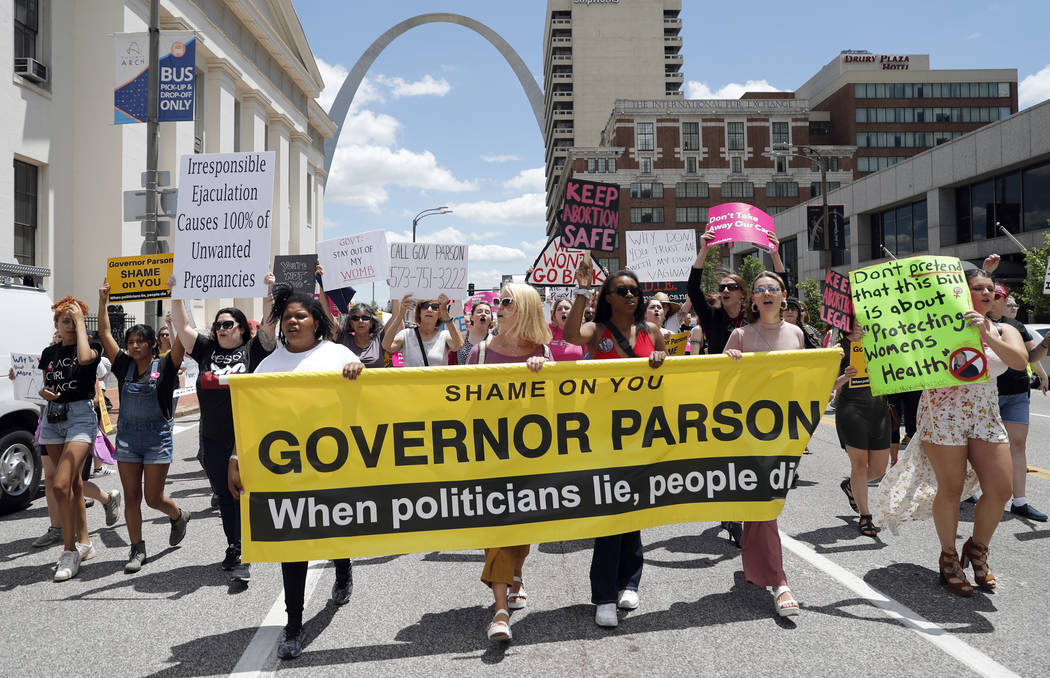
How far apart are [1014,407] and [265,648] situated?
249 inches

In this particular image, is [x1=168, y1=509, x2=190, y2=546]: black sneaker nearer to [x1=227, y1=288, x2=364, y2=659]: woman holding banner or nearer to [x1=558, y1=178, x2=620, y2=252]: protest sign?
[x1=227, y1=288, x2=364, y2=659]: woman holding banner

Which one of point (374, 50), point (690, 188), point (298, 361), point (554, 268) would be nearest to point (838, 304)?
point (298, 361)

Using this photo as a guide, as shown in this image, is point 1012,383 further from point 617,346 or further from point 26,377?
point 26,377

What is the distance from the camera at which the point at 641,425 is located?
15.0ft

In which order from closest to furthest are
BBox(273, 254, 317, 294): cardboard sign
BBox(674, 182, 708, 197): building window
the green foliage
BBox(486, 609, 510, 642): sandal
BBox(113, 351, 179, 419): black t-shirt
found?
1. BBox(486, 609, 510, 642): sandal
2. BBox(113, 351, 179, 419): black t-shirt
3. BBox(273, 254, 317, 294): cardboard sign
4. the green foliage
5. BBox(674, 182, 708, 197): building window

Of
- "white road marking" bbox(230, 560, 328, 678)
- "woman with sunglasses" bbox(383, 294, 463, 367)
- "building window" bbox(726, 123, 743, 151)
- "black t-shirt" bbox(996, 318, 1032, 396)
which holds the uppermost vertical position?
"building window" bbox(726, 123, 743, 151)

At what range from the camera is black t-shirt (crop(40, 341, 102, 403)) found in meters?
5.88

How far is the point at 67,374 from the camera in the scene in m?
5.90

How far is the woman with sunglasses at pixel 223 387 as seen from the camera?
5.45 metres

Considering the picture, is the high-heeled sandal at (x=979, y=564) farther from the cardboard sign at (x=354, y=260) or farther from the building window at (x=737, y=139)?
the building window at (x=737, y=139)

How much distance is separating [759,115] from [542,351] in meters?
93.7

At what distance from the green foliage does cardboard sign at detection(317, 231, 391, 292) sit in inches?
887

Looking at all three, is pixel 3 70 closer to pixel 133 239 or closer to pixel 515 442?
pixel 133 239

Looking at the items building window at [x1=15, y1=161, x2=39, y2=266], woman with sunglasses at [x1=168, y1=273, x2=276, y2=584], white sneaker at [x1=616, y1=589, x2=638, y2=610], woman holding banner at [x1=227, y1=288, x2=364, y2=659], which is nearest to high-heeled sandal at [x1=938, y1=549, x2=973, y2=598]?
white sneaker at [x1=616, y1=589, x2=638, y2=610]
